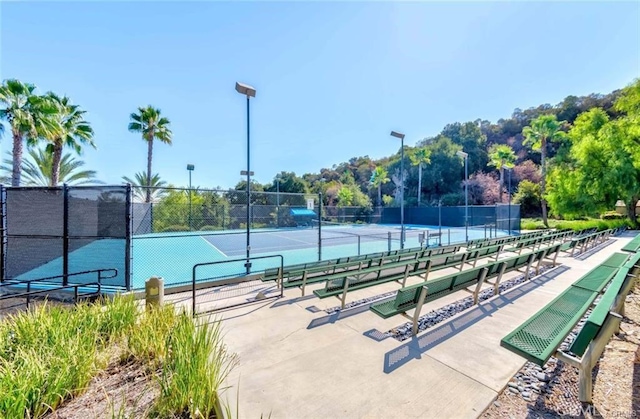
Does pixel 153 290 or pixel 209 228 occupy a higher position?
pixel 209 228

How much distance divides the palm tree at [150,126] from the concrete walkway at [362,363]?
2363 centimetres

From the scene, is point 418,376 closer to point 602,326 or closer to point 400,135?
point 602,326

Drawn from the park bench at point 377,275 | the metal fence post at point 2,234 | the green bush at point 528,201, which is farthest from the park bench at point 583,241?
the green bush at point 528,201

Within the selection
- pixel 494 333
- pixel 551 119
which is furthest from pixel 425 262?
pixel 551 119

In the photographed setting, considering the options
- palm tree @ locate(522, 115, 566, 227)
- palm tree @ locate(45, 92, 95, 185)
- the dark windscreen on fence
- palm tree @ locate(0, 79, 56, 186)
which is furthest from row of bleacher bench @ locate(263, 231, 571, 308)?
palm tree @ locate(522, 115, 566, 227)

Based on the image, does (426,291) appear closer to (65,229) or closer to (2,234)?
(65,229)

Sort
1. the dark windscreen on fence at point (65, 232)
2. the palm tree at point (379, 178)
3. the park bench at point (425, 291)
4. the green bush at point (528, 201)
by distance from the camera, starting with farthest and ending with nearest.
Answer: the palm tree at point (379, 178) → the green bush at point (528, 201) → the dark windscreen on fence at point (65, 232) → the park bench at point (425, 291)

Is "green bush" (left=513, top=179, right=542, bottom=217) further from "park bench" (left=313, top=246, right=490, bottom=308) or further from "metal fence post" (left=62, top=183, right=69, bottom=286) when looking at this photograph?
"metal fence post" (left=62, top=183, right=69, bottom=286)

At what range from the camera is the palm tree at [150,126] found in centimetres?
2228

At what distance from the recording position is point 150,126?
2262cm

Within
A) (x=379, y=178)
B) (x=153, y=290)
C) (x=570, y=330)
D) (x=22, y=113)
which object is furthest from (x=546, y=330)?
(x=379, y=178)

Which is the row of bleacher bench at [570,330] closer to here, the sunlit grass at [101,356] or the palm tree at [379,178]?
the sunlit grass at [101,356]

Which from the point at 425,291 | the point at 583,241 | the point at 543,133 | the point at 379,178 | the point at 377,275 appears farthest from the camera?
the point at 379,178

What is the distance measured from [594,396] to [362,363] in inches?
79.3
